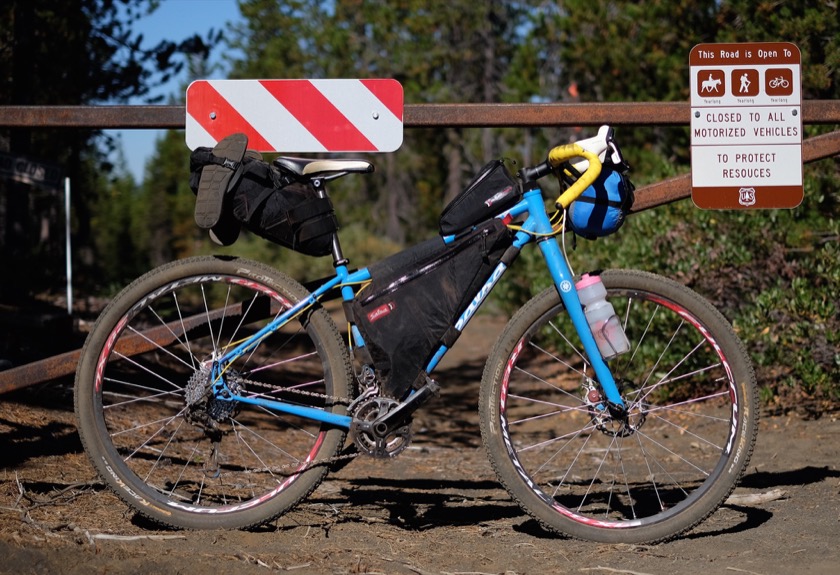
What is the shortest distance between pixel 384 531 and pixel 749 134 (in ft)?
7.21

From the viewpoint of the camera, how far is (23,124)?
4.27 metres

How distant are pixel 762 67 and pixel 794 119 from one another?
9.9 inches

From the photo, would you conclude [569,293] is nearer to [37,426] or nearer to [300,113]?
[300,113]

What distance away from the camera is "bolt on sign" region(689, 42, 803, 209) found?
4176 millimetres

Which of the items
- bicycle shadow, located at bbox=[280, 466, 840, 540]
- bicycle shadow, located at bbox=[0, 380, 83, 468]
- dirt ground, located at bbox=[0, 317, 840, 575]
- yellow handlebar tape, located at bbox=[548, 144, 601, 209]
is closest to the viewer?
dirt ground, located at bbox=[0, 317, 840, 575]

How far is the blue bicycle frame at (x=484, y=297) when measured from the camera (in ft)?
12.5

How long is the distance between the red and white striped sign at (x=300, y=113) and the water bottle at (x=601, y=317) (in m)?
1.02

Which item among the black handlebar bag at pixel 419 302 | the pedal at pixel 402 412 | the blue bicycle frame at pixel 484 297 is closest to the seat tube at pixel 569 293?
the blue bicycle frame at pixel 484 297

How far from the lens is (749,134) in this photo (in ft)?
13.7

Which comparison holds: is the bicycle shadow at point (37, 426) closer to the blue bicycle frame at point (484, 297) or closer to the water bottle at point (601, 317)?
the blue bicycle frame at point (484, 297)

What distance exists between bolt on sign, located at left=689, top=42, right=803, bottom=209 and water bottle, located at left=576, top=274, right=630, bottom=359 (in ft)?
2.29

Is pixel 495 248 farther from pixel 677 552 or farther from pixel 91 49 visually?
pixel 91 49

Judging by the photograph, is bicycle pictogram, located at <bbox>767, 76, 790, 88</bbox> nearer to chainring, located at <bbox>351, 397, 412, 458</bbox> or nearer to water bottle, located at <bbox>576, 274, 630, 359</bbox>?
water bottle, located at <bbox>576, 274, 630, 359</bbox>

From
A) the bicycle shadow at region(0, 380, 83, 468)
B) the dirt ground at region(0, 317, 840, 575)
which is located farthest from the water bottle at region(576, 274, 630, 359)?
the bicycle shadow at region(0, 380, 83, 468)
